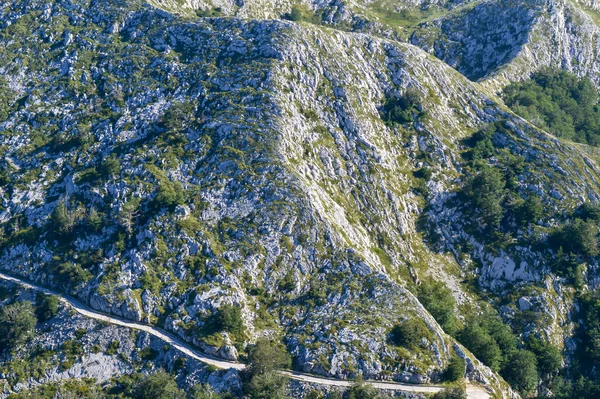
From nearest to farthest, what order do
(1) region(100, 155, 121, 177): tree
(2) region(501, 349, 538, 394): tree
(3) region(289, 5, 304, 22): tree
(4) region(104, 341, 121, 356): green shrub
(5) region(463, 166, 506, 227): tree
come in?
(4) region(104, 341, 121, 356): green shrub
(2) region(501, 349, 538, 394): tree
(1) region(100, 155, 121, 177): tree
(5) region(463, 166, 506, 227): tree
(3) region(289, 5, 304, 22): tree

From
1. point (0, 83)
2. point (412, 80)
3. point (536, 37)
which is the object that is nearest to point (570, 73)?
point (536, 37)

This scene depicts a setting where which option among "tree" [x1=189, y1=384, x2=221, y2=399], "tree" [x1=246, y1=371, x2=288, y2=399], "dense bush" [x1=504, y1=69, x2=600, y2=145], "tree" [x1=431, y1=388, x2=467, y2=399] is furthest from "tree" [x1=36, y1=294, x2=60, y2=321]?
"dense bush" [x1=504, y1=69, x2=600, y2=145]

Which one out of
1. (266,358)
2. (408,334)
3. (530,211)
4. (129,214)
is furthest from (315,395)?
(530,211)

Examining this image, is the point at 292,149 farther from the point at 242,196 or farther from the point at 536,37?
the point at 536,37

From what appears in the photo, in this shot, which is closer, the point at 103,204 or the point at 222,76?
the point at 103,204

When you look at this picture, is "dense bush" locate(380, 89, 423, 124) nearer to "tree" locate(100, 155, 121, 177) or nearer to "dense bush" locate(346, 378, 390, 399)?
"tree" locate(100, 155, 121, 177)

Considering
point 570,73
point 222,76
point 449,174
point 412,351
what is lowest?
point 412,351
